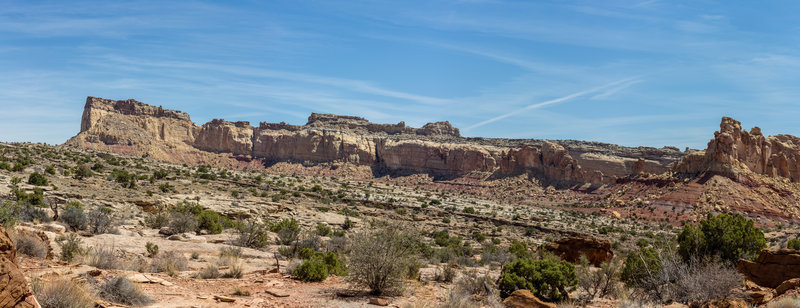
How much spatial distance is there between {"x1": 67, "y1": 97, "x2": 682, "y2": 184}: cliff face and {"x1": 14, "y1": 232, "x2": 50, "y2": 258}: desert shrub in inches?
3631

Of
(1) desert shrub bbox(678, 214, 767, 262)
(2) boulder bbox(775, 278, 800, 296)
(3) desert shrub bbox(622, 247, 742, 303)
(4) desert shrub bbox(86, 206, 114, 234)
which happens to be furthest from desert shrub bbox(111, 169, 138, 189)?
(2) boulder bbox(775, 278, 800, 296)

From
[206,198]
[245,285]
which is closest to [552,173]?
[206,198]

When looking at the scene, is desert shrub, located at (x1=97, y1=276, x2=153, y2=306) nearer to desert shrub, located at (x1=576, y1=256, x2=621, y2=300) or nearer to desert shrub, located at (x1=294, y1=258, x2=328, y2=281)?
desert shrub, located at (x1=294, y1=258, x2=328, y2=281)

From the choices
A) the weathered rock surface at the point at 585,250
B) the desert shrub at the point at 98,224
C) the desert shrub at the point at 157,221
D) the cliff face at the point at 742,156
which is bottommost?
the weathered rock surface at the point at 585,250

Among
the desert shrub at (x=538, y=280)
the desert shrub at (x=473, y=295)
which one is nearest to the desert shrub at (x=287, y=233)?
the desert shrub at (x=473, y=295)

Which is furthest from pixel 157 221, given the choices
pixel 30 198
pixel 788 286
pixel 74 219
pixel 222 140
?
pixel 222 140

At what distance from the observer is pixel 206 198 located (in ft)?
104

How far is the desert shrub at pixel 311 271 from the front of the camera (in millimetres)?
12570

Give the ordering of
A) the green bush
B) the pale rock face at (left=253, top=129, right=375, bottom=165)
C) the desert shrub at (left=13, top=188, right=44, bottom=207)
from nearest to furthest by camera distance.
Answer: the green bush → the desert shrub at (left=13, top=188, right=44, bottom=207) → the pale rock face at (left=253, top=129, right=375, bottom=165)

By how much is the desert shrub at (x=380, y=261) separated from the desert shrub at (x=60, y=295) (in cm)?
534

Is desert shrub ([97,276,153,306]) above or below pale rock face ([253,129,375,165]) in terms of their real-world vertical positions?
below

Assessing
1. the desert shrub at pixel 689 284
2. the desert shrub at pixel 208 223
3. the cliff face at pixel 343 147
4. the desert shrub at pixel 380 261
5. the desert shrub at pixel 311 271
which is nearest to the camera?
the desert shrub at pixel 689 284

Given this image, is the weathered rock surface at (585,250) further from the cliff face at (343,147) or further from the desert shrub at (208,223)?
the cliff face at (343,147)

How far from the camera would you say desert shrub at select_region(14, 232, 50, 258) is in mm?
10352
